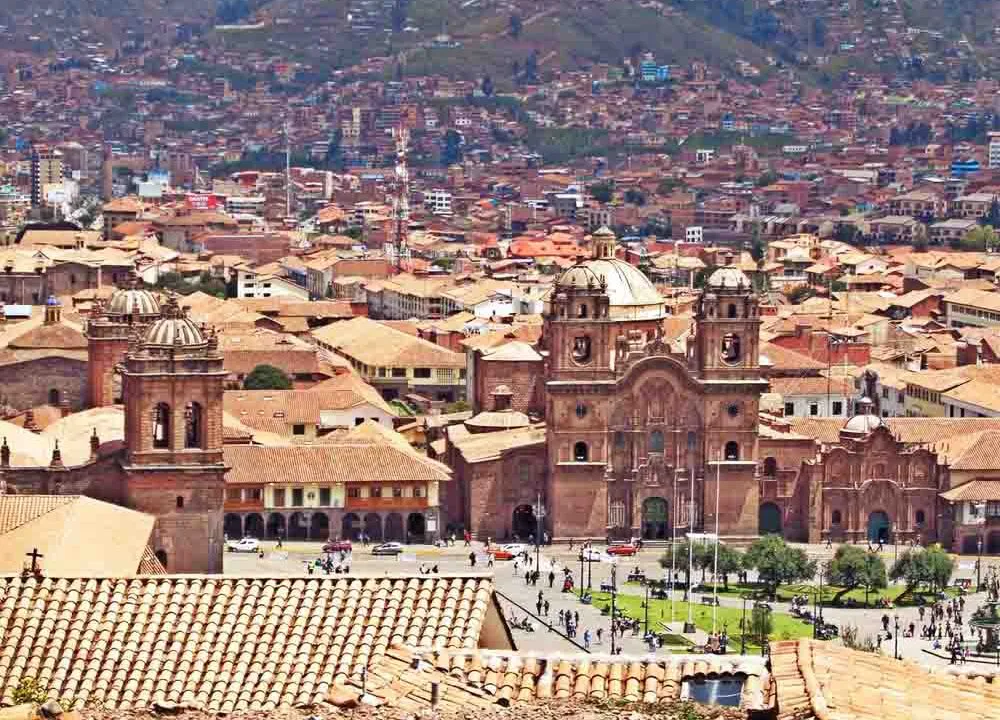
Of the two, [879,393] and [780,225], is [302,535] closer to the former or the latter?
[879,393]

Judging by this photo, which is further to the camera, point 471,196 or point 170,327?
point 471,196

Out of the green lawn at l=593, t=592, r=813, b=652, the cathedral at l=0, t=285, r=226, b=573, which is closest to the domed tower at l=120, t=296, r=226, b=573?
the cathedral at l=0, t=285, r=226, b=573

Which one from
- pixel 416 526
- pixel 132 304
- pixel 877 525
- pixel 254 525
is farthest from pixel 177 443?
pixel 877 525

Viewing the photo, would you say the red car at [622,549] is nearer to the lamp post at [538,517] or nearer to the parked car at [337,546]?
the lamp post at [538,517]

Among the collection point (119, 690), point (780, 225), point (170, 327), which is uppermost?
point (780, 225)

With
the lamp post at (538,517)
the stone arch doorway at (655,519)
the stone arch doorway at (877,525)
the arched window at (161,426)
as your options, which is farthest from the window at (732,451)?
the arched window at (161,426)

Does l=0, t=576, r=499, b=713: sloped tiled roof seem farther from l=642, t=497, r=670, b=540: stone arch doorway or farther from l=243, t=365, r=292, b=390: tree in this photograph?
l=243, t=365, r=292, b=390: tree

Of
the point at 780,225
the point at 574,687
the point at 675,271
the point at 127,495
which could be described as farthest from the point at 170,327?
the point at 780,225
